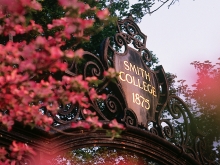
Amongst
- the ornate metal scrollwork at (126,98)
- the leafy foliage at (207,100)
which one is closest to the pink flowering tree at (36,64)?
the ornate metal scrollwork at (126,98)

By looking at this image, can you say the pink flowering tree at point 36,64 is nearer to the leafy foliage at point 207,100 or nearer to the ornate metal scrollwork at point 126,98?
the ornate metal scrollwork at point 126,98

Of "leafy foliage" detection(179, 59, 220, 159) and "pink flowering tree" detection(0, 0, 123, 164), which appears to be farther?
"leafy foliage" detection(179, 59, 220, 159)

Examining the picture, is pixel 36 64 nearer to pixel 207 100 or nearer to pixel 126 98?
pixel 126 98

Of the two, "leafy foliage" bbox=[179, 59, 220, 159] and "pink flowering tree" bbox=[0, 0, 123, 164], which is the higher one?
"leafy foliage" bbox=[179, 59, 220, 159]

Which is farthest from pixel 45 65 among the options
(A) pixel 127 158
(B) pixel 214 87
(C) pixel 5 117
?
(B) pixel 214 87

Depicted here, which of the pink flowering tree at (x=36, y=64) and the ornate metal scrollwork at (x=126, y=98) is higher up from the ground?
the ornate metal scrollwork at (x=126, y=98)

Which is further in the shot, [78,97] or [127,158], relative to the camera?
[127,158]

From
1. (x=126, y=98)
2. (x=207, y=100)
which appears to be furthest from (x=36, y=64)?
(x=207, y=100)

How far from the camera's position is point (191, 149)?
23.6ft

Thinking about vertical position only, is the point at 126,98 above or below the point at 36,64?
above

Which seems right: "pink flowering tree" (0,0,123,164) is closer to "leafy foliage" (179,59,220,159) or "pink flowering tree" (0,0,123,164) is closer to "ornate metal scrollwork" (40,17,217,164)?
"ornate metal scrollwork" (40,17,217,164)

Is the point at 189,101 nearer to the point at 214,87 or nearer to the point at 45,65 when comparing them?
the point at 214,87

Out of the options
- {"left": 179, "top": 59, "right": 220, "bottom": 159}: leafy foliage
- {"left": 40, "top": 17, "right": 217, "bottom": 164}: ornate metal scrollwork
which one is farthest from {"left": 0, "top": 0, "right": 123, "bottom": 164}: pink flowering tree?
{"left": 179, "top": 59, "right": 220, "bottom": 159}: leafy foliage

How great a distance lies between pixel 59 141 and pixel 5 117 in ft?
4.98
